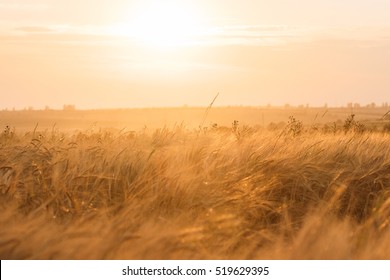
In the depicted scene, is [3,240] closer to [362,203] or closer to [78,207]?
[78,207]

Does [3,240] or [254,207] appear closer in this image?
[3,240]

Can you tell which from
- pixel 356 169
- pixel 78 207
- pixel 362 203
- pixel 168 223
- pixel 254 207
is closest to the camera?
pixel 168 223

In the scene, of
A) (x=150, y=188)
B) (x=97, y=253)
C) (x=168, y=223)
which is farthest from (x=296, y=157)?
(x=97, y=253)

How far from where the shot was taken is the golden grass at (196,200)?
134 inches

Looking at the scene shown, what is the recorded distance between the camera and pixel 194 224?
12.8 ft

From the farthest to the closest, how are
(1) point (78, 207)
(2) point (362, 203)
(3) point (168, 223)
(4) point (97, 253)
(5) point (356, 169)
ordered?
(5) point (356, 169)
(2) point (362, 203)
(1) point (78, 207)
(3) point (168, 223)
(4) point (97, 253)

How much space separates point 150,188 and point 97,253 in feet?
3.88

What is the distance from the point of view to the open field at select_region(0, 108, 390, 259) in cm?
342

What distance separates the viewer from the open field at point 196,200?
3.42 m

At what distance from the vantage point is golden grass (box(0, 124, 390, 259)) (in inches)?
134

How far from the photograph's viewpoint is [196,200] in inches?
172

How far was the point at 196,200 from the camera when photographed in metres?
4.37

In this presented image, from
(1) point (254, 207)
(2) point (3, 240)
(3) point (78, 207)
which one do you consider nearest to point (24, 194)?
Answer: (3) point (78, 207)

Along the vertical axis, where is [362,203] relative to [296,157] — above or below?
below
